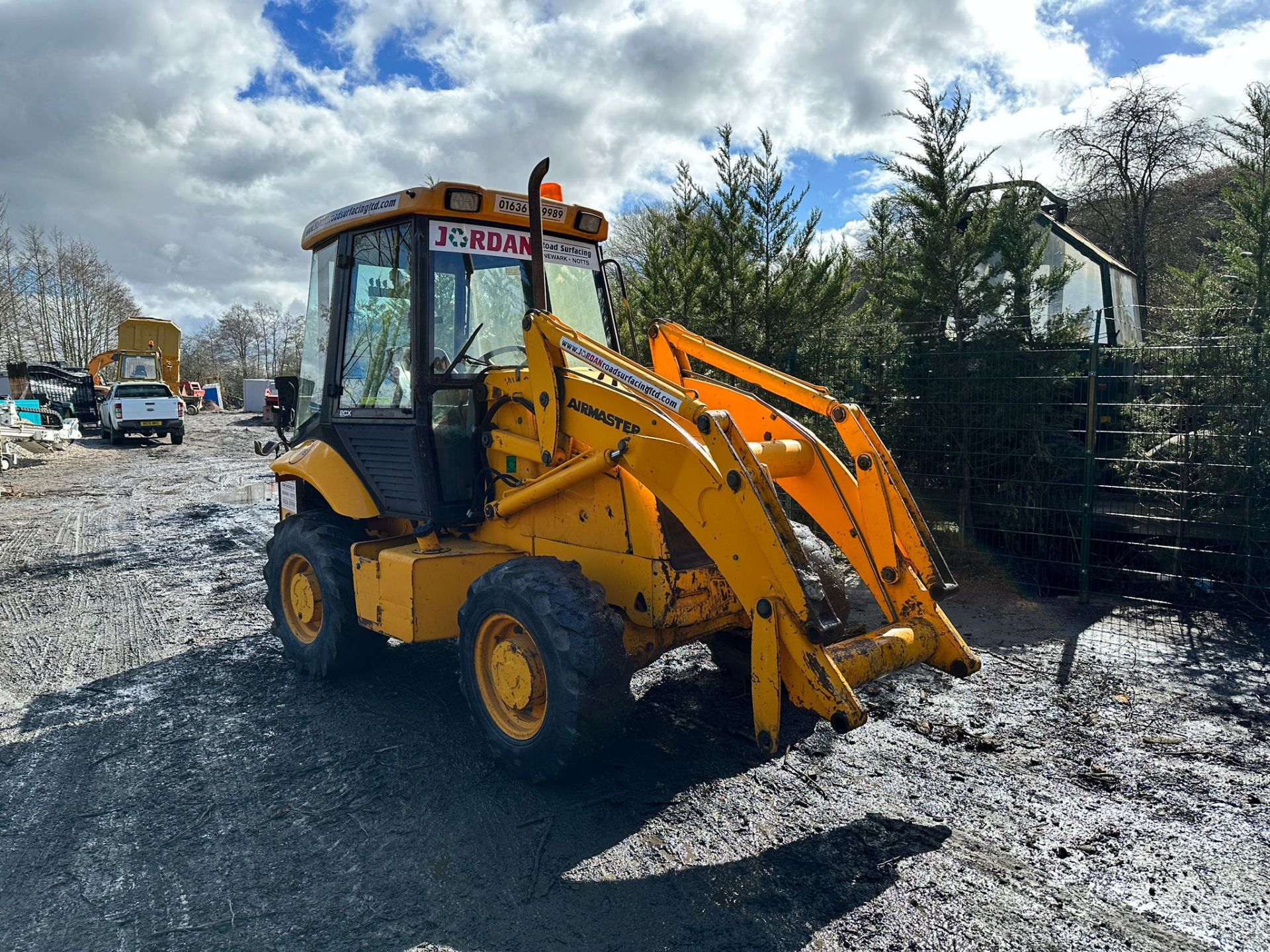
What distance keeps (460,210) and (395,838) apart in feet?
10.5

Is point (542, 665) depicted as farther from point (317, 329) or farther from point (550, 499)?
point (317, 329)

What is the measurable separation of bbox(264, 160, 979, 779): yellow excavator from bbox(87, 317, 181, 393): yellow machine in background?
2689 centimetres

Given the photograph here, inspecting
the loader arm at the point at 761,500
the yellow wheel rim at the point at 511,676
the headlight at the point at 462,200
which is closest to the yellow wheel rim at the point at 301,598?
the loader arm at the point at 761,500

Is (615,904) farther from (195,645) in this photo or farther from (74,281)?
(74,281)

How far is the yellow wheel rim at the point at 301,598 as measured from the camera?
221 inches

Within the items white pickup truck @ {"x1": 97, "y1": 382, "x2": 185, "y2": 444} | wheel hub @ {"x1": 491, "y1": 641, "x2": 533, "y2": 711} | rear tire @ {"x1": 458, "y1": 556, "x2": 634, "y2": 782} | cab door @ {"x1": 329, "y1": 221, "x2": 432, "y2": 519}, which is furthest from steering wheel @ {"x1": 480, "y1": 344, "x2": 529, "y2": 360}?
white pickup truck @ {"x1": 97, "y1": 382, "x2": 185, "y2": 444}

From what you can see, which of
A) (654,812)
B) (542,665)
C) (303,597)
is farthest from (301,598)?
(654,812)

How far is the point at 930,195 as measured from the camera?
869 cm

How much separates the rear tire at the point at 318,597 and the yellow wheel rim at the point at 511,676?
1383mm

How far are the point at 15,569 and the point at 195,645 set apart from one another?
4.19 meters

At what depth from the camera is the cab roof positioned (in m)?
4.69

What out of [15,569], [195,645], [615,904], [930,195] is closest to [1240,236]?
[930,195]

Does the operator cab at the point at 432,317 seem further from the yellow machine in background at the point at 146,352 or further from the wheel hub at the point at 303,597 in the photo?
the yellow machine in background at the point at 146,352

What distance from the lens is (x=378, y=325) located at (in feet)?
16.8
